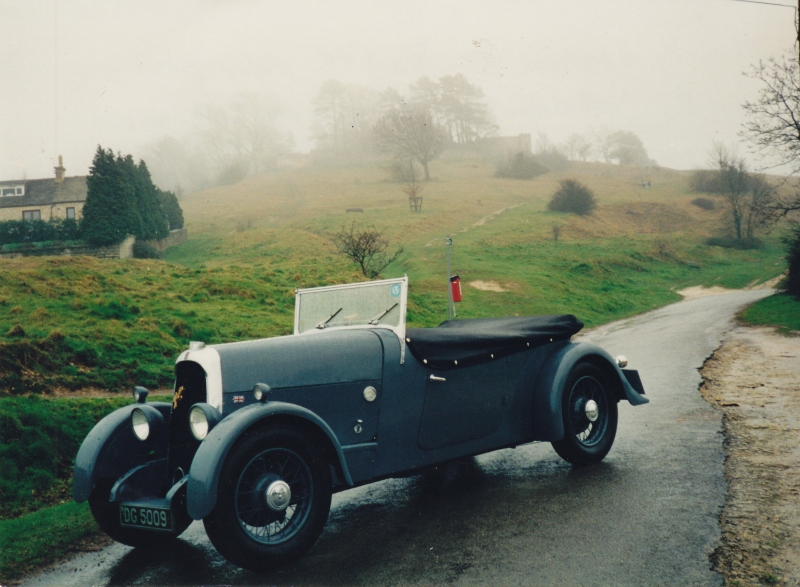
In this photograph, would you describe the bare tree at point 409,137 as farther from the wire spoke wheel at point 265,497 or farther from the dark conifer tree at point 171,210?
the wire spoke wheel at point 265,497

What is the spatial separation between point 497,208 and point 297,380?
52.3 m

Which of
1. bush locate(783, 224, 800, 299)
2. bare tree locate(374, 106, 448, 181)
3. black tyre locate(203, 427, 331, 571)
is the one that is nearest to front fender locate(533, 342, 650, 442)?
black tyre locate(203, 427, 331, 571)

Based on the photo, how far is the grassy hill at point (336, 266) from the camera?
1245 centimetres

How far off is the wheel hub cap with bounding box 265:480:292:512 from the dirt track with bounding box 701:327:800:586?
253 cm

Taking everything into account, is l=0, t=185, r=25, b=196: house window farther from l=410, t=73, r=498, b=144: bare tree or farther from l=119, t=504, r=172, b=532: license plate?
l=410, t=73, r=498, b=144: bare tree

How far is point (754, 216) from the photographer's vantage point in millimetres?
52219

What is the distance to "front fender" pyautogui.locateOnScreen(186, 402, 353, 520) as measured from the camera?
3.40m

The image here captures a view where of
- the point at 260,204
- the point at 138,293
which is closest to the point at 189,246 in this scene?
the point at 260,204

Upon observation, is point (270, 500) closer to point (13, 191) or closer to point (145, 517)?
point (145, 517)

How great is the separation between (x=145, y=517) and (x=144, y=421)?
80 centimetres

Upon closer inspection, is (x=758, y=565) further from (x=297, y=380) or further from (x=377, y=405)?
(x=297, y=380)

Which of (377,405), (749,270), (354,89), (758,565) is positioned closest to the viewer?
(758,565)

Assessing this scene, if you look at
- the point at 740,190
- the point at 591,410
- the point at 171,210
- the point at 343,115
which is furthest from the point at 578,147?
the point at 591,410

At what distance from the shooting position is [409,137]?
7044 centimetres
